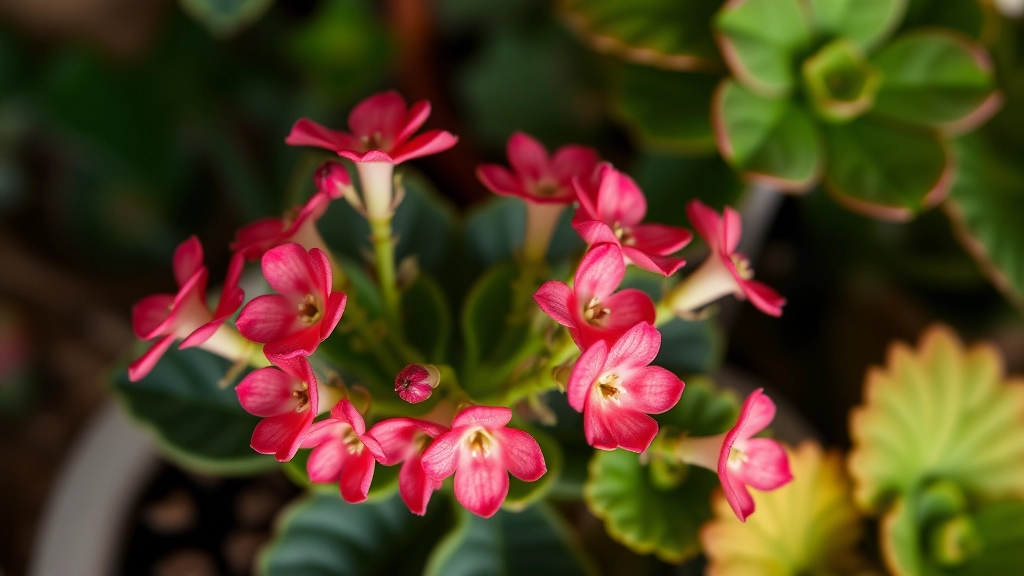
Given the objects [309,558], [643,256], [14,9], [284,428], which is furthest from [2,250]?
[643,256]

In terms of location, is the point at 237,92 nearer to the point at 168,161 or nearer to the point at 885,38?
the point at 168,161

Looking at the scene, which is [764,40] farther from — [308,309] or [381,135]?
[308,309]

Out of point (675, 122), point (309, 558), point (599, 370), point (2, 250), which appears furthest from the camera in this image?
point (2, 250)

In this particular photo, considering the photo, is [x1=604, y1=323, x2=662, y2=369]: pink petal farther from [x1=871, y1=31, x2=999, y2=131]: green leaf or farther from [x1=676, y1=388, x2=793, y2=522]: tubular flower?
[x1=871, y1=31, x2=999, y2=131]: green leaf

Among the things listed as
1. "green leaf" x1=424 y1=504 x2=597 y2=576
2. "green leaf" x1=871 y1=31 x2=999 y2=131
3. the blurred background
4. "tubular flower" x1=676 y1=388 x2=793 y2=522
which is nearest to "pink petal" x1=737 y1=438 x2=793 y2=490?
"tubular flower" x1=676 y1=388 x2=793 y2=522

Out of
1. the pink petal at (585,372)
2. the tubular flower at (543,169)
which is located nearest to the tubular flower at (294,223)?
the tubular flower at (543,169)
